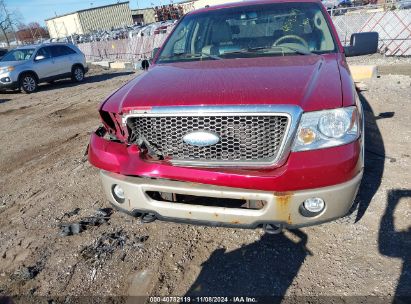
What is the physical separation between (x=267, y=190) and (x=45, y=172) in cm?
379

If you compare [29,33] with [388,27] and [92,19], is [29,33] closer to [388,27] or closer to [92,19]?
[92,19]

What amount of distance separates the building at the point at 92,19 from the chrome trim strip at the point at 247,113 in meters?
51.1

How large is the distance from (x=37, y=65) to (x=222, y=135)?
13.2 meters

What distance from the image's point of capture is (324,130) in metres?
2.30

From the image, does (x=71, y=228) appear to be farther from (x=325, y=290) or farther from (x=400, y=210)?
(x=400, y=210)

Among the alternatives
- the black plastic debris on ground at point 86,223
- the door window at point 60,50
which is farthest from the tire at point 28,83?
the black plastic debris on ground at point 86,223

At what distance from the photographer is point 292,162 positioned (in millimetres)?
2254

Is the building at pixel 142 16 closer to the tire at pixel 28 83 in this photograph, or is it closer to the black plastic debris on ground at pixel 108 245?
the tire at pixel 28 83

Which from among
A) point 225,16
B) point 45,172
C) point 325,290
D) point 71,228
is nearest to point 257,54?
point 225,16

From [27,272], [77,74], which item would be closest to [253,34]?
[27,272]

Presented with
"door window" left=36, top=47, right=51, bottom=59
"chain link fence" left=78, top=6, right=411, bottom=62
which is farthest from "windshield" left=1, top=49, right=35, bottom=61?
"chain link fence" left=78, top=6, right=411, bottom=62

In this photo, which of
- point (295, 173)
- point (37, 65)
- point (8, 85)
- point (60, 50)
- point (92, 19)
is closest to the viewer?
point (295, 173)

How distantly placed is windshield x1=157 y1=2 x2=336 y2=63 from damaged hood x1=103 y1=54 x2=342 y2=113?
0.96 feet

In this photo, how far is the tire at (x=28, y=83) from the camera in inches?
522
